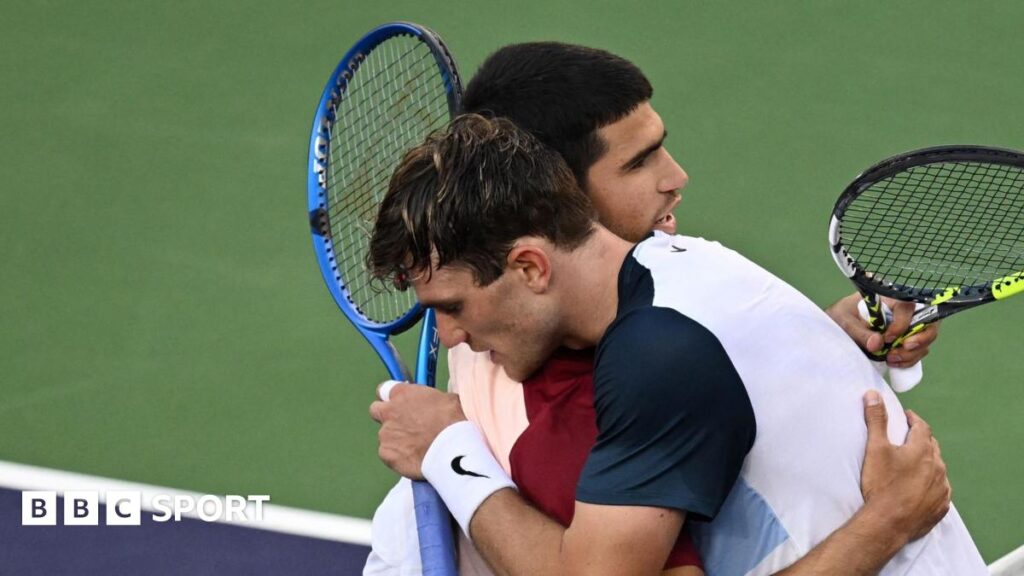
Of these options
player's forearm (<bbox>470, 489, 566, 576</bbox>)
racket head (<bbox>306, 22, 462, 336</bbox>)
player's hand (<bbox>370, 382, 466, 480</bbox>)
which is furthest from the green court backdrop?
player's forearm (<bbox>470, 489, 566, 576</bbox>)

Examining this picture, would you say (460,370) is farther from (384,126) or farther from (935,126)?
(935,126)

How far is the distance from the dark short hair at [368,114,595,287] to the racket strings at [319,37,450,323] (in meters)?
0.22

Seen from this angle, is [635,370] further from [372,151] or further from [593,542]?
[372,151]

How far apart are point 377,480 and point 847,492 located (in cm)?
257

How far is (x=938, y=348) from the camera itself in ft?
20.4

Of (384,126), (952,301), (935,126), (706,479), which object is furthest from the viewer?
(935,126)

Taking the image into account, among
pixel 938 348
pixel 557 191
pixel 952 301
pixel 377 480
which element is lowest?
pixel 377 480

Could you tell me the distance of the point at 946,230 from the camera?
198 inches

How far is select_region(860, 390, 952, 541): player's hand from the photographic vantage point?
133 inches

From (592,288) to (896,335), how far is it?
83 centimetres

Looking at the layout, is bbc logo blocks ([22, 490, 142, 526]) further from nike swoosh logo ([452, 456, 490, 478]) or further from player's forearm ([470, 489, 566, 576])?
player's forearm ([470, 489, 566, 576])

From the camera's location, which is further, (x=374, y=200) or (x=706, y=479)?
(x=374, y=200)

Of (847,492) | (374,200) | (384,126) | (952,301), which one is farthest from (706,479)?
(384,126)

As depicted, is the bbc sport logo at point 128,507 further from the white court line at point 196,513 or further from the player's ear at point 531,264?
the player's ear at point 531,264
